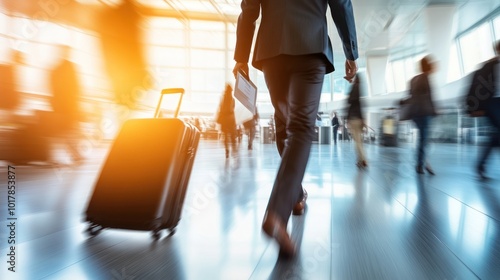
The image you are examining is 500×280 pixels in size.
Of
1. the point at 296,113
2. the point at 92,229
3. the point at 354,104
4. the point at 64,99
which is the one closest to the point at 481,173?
the point at 354,104

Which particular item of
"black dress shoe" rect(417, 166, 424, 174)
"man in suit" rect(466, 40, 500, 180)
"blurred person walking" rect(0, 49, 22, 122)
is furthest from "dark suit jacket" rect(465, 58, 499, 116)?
"blurred person walking" rect(0, 49, 22, 122)

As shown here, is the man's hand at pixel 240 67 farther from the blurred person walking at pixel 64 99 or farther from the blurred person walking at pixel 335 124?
the blurred person walking at pixel 335 124

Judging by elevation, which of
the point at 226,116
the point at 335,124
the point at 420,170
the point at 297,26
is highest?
the point at 297,26

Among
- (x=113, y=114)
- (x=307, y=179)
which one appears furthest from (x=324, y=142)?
(x=307, y=179)

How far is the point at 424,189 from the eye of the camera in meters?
2.80

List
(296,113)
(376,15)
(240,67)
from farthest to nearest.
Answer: (376,15) → (240,67) → (296,113)

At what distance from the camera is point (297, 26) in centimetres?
140

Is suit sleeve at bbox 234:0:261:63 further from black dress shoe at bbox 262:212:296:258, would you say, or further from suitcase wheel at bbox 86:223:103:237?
suitcase wheel at bbox 86:223:103:237

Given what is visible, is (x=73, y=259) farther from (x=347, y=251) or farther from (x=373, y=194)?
(x=373, y=194)

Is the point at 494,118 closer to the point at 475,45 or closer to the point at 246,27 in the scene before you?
the point at 246,27

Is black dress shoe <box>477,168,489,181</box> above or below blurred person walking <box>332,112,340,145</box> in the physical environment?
below

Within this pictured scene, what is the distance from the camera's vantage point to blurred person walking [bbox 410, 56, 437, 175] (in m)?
3.89

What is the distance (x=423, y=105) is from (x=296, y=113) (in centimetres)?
325

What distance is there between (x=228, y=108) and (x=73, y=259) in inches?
202
